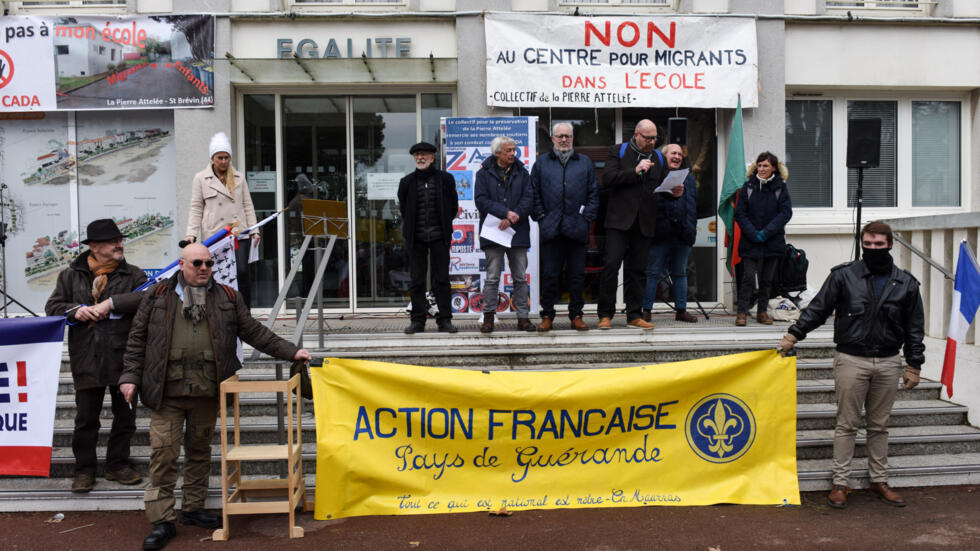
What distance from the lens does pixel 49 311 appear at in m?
5.30

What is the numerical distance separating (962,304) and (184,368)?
19.5 ft

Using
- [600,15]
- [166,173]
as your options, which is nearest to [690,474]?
[600,15]

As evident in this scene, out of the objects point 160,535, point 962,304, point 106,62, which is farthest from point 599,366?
point 106,62

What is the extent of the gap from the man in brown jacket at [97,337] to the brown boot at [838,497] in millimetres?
5063

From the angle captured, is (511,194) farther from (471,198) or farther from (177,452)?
(177,452)

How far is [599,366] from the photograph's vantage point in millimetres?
6801

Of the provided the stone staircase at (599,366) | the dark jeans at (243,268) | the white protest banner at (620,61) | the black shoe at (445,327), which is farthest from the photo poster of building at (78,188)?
the white protest banner at (620,61)

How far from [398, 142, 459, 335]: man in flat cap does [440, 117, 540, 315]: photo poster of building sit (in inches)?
52.9

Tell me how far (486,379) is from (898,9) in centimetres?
887

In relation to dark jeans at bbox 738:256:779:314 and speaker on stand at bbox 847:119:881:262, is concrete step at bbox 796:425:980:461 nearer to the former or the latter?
dark jeans at bbox 738:256:779:314

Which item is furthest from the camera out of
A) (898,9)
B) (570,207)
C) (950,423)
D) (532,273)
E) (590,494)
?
(898,9)

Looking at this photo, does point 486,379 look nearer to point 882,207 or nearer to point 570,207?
point 570,207

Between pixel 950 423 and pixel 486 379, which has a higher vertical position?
pixel 486 379

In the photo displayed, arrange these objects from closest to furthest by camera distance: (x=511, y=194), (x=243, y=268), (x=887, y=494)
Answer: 1. (x=887, y=494)
2. (x=243, y=268)
3. (x=511, y=194)
